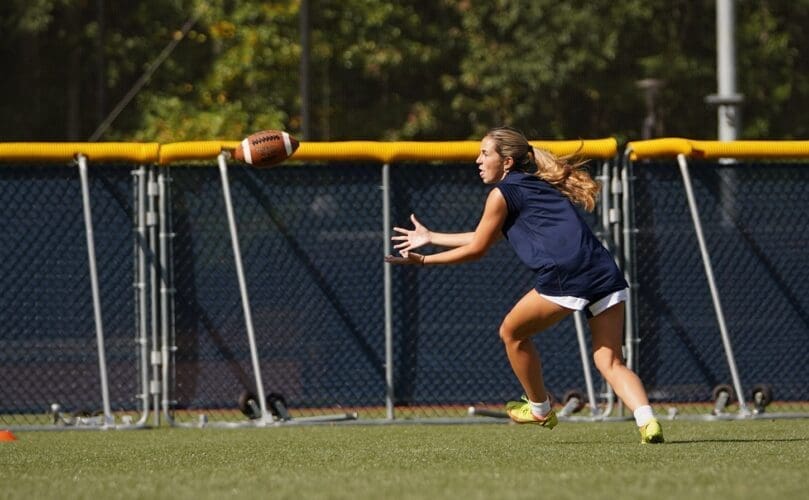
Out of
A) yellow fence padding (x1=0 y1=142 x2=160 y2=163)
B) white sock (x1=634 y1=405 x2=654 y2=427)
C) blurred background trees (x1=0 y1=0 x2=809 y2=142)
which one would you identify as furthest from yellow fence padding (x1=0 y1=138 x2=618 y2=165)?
blurred background trees (x1=0 y1=0 x2=809 y2=142)

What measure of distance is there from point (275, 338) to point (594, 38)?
19803 mm

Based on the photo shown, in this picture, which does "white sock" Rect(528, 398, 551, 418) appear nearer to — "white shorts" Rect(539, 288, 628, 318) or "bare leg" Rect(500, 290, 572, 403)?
"bare leg" Rect(500, 290, 572, 403)

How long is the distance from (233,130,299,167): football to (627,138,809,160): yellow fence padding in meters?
2.50

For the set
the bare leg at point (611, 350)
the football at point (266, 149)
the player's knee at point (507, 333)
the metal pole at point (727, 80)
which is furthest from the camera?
the metal pole at point (727, 80)

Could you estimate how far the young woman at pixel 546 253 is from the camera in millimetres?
8305

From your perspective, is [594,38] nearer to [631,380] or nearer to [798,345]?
[798,345]

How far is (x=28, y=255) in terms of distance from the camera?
1070cm

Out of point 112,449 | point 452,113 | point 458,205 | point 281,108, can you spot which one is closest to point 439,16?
point 452,113

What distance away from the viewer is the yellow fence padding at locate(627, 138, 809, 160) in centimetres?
1073

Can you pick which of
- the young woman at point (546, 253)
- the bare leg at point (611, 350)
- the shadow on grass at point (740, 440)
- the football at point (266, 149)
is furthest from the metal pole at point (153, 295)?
the shadow on grass at point (740, 440)

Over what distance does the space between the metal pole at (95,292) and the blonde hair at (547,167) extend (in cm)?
324

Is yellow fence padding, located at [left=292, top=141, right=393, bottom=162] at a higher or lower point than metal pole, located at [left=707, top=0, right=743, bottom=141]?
lower

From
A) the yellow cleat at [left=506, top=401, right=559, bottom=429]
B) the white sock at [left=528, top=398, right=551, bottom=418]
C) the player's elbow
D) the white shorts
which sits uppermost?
the player's elbow

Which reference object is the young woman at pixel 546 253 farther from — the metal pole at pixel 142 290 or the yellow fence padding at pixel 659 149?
the metal pole at pixel 142 290
